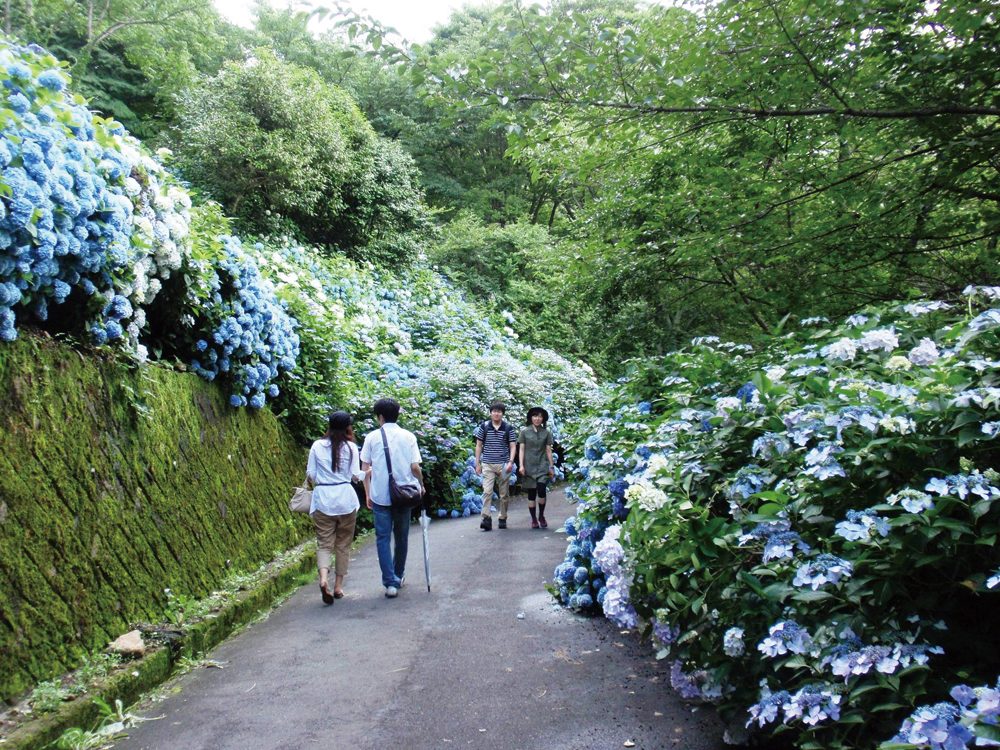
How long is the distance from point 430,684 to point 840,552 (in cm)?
289

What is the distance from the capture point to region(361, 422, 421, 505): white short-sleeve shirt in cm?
779

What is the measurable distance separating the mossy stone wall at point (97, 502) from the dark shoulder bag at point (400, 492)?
5.53 ft

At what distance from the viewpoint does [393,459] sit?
25.6 feet

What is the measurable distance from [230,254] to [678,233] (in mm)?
4782

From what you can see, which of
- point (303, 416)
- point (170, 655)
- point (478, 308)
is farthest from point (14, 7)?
point (170, 655)

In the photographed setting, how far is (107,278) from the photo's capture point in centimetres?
564

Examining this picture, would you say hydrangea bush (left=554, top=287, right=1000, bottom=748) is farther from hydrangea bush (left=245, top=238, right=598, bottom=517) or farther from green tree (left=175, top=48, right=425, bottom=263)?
green tree (left=175, top=48, right=425, bottom=263)

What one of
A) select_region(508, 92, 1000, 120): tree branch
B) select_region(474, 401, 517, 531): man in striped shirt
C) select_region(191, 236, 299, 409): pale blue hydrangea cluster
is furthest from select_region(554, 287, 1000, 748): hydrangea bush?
select_region(474, 401, 517, 531): man in striped shirt

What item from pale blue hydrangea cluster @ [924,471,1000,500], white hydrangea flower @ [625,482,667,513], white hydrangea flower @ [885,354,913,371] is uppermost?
white hydrangea flower @ [885,354,913,371]

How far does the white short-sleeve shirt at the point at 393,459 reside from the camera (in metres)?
7.79

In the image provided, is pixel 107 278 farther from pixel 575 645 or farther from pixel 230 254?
pixel 575 645

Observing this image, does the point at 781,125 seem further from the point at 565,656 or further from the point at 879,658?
the point at 879,658

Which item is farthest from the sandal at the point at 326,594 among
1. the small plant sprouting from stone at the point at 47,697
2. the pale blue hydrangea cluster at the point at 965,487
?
the pale blue hydrangea cluster at the point at 965,487

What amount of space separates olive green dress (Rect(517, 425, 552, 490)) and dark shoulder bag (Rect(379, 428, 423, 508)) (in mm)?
4063
